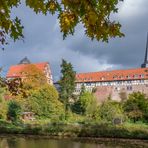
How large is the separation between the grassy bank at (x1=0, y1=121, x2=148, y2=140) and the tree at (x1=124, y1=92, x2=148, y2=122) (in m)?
9.84

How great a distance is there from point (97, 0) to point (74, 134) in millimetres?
34018

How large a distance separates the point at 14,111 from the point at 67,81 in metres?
16.7

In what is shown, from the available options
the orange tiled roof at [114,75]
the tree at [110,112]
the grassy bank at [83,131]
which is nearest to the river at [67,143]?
the grassy bank at [83,131]

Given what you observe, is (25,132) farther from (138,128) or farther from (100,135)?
(138,128)

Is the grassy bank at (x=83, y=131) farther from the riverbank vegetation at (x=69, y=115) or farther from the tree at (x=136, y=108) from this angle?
the tree at (x=136, y=108)

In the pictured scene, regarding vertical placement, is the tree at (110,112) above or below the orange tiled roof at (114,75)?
below

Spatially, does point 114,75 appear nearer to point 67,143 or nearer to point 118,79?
point 118,79

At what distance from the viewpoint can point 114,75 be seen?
101 meters

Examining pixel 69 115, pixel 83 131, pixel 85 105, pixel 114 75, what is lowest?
pixel 83 131

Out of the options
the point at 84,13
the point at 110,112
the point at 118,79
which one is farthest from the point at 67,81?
the point at 84,13

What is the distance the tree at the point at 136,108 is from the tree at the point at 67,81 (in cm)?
1158

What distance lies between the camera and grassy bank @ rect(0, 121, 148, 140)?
35.3 meters

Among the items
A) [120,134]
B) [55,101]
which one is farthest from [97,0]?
[55,101]

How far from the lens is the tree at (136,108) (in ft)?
155
